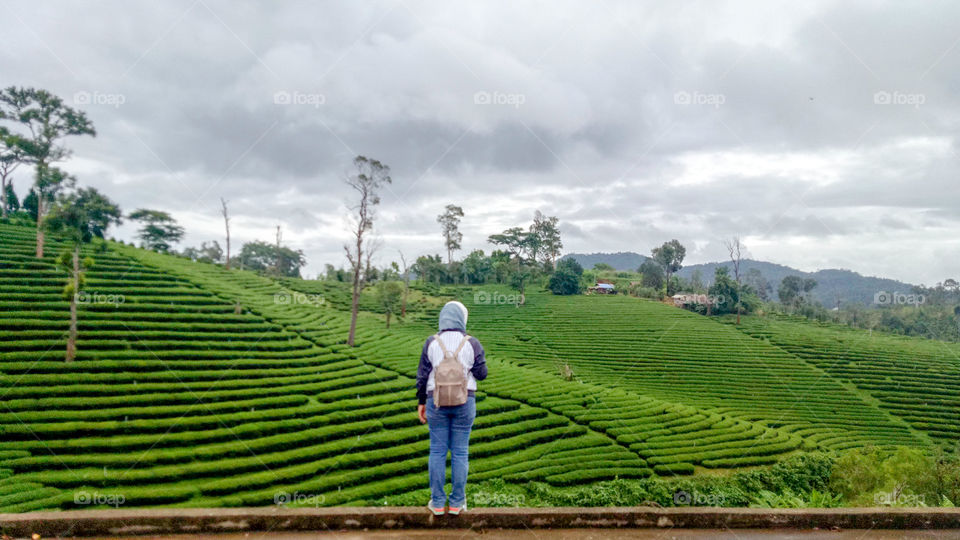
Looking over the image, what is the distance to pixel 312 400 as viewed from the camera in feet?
65.9

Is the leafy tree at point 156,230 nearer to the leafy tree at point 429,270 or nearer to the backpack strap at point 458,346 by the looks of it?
the leafy tree at point 429,270

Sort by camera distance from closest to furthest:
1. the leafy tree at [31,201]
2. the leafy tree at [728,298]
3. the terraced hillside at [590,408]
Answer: the terraced hillside at [590,408] → the leafy tree at [31,201] → the leafy tree at [728,298]

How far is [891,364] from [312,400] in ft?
138

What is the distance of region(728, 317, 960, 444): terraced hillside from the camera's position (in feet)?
105

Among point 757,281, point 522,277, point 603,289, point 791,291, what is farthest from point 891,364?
point 757,281

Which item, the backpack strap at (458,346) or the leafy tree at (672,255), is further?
the leafy tree at (672,255)

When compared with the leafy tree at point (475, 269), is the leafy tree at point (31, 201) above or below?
above

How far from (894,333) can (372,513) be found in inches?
2638

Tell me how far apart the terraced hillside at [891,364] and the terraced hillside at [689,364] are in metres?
1.46

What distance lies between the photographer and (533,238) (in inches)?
2518

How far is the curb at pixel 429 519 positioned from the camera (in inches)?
147

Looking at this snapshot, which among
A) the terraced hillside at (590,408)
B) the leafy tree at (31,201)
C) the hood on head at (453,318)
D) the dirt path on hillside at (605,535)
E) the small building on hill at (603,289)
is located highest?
the leafy tree at (31,201)

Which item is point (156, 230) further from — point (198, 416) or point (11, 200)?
point (198, 416)

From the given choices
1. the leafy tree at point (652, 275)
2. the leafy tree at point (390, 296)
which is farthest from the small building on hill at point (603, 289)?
the leafy tree at point (390, 296)
